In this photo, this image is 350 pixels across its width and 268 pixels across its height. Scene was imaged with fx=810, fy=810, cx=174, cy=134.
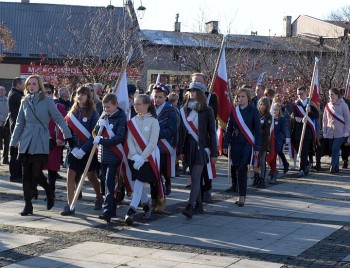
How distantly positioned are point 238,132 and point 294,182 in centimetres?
418

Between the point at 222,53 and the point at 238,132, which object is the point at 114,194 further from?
the point at 222,53

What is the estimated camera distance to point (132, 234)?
9688mm

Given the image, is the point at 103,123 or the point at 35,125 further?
the point at 35,125

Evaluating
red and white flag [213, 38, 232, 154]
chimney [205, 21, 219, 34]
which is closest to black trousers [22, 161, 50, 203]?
red and white flag [213, 38, 232, 154]

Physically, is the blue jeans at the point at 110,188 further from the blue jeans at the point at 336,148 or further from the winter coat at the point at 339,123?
the winter coat at the point at 339,123

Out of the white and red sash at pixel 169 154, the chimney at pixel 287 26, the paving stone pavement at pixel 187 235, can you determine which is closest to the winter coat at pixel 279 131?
the paving stone pavement at pixel 187 235

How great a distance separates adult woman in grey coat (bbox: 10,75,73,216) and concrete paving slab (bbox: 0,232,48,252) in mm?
1465

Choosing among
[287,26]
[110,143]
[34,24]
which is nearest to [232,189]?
[110,143]

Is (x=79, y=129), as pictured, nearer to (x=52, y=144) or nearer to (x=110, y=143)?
(x=52, y=144)

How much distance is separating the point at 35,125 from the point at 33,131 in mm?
99

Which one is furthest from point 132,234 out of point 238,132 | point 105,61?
point 105,61

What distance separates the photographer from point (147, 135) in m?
10.4

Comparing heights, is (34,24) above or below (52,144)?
above

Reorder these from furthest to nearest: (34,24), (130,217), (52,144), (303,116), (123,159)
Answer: (34,24) < (303,116) < (52,144) < (123,159) < (130,217)
